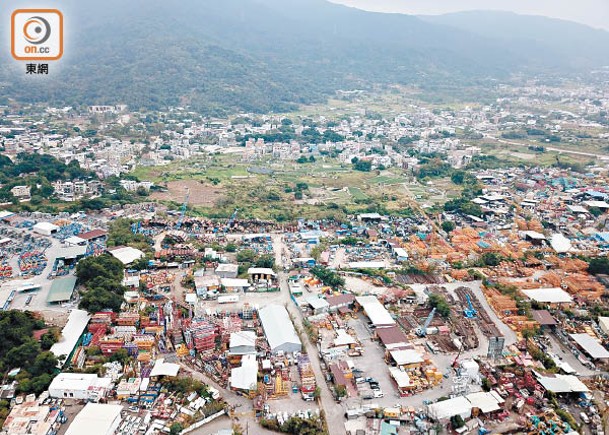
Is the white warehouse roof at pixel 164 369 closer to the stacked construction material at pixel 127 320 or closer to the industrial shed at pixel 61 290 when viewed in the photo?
the stacked construction material at pixel 127 320

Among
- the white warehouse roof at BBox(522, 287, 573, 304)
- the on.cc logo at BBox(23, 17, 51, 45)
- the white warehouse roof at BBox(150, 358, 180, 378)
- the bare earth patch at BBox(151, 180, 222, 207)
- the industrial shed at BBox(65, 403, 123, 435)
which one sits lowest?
the bare earth patch at BBox(151, 180, 222, 207)

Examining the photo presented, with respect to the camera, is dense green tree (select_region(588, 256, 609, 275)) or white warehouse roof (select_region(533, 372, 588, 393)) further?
dense green tree (select_region(588, 256, 609, 275))

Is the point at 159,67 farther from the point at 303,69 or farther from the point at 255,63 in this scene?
the point at 303,69

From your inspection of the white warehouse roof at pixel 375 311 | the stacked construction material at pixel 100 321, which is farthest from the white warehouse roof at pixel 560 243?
the stacked construction material at pixel 100 321

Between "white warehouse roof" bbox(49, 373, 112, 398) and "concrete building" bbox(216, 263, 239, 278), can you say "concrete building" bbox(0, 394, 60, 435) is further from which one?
"concrete building" bbox(216, 263, 239, 278)

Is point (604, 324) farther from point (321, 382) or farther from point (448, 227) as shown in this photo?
point (321, 382)

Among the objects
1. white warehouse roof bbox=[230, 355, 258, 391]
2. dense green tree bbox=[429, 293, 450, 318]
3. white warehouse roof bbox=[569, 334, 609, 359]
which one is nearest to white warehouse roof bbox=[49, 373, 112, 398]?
white warehouse roof bbox=[230, 355, 258, 391]
